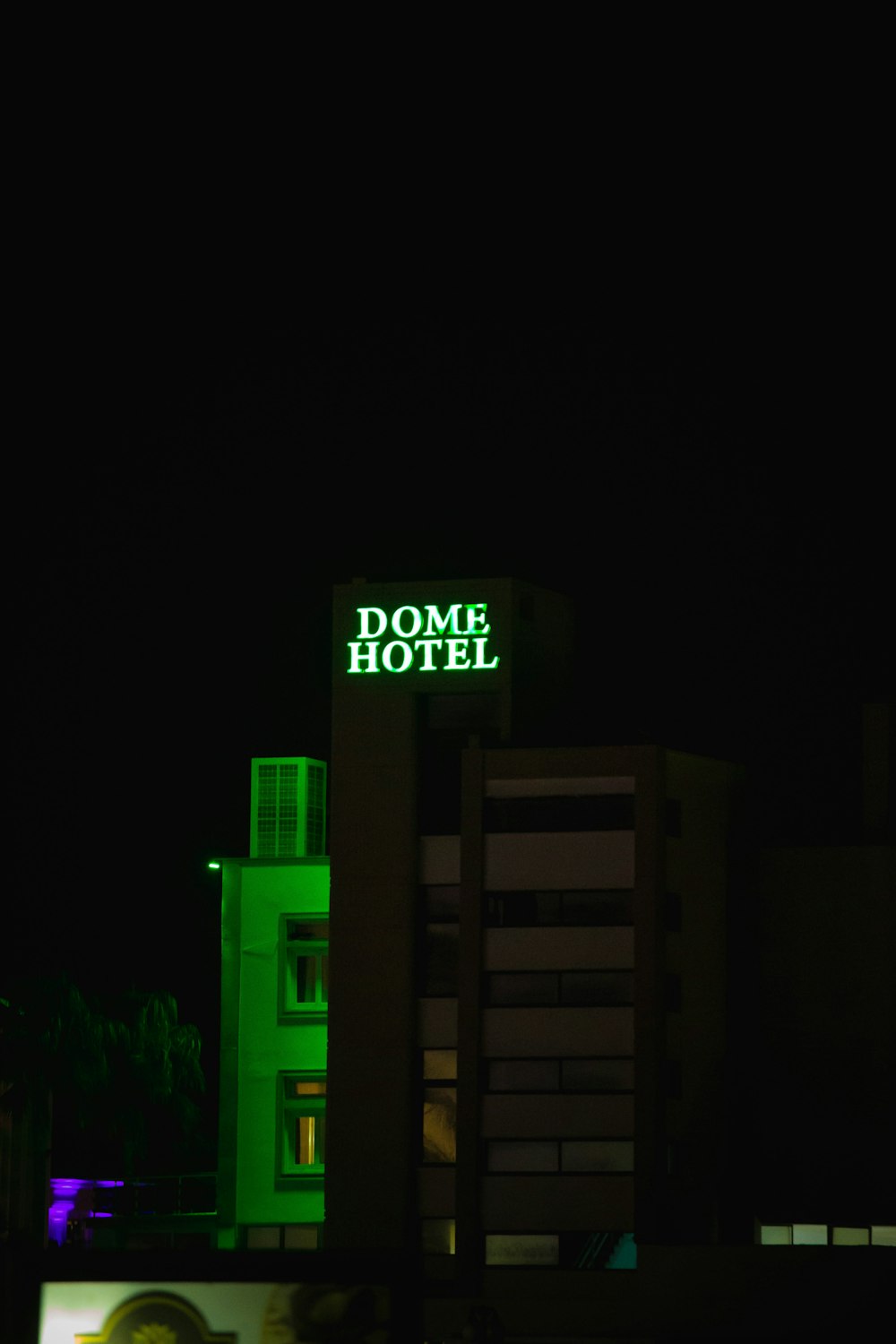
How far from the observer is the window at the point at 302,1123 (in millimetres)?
94750

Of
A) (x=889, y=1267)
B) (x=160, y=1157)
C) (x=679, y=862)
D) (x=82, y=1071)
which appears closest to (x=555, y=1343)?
(x=889, y=1267)

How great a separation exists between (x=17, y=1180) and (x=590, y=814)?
23490 mm

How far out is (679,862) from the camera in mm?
84938

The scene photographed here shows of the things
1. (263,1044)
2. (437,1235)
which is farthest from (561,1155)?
(263,1044)

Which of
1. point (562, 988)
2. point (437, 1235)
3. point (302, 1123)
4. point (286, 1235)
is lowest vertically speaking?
point (286, 1235)

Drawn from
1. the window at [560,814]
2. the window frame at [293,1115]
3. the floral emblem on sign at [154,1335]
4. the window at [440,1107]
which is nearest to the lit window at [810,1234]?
the window at [440,1107]

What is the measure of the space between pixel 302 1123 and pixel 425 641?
21.1 meters

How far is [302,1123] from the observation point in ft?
314

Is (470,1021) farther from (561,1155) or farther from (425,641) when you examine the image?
(425,641)

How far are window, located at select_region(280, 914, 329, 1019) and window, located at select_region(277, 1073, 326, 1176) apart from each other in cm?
271

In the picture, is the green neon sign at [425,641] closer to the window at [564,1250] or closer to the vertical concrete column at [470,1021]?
the vertical concrete column at [470,1021]

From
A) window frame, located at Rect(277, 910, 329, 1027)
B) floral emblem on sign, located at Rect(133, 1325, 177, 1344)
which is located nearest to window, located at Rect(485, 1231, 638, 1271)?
window frame, located at Rect(277, 910, 329, 1027)

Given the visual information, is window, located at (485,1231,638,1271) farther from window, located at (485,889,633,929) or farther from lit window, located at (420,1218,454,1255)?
window, located at (485,889,633,929)

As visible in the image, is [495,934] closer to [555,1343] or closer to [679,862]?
[679,862]
